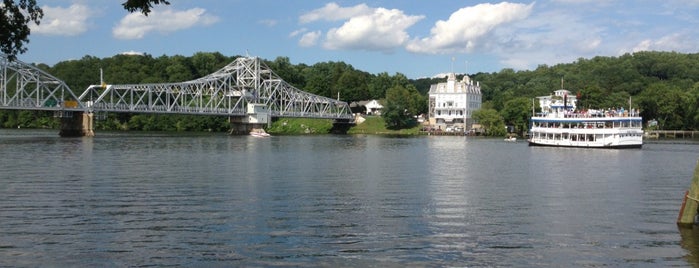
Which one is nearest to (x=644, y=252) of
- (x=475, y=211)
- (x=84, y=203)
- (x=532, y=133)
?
(x=475, y=211)

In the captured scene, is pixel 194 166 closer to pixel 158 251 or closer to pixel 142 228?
pixel 142 228

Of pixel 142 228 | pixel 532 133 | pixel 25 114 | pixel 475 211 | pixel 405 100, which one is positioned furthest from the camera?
pixel 25 114

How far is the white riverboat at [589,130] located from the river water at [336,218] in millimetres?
46306

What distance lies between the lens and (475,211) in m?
28.3

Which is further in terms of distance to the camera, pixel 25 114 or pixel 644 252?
pixel 25 114

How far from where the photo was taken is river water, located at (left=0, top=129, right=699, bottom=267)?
1930 centimetres

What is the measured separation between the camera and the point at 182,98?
156875 mm

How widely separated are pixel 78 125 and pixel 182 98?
34762 mm

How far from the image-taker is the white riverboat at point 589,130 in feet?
299

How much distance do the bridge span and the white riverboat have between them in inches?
3113

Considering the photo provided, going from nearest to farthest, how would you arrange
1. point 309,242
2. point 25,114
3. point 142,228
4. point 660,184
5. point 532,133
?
1. point 309,242
2. point 142,228
3. point 660,184
4. point 532,133
5. point 25,114

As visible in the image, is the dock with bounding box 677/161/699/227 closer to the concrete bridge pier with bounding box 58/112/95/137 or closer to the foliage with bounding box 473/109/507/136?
the concrete bridge pier with bounding box 58/112/95/137

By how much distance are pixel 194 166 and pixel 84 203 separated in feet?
71.6

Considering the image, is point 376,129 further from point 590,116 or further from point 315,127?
point 590,116
